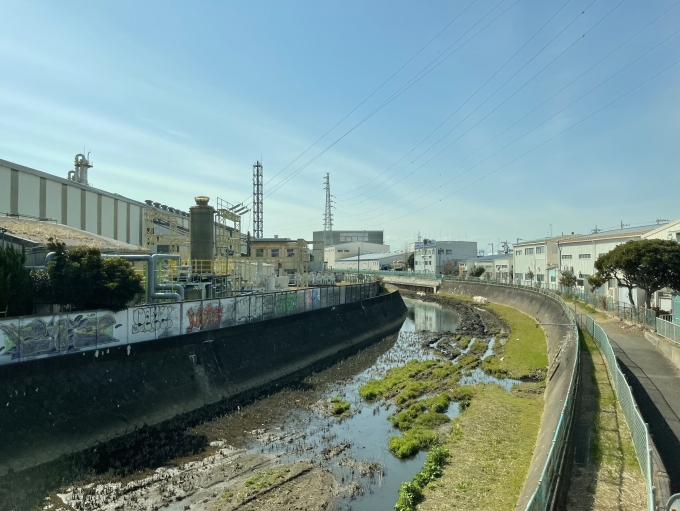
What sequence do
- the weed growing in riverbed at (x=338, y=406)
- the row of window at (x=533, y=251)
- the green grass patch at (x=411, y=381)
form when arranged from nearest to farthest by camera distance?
the weed growing in riverbed at (x=338, y=406) → the green grass patch at (x=411, y=381) → the row of window at (x=533, y=251)

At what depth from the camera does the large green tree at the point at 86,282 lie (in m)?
20.5

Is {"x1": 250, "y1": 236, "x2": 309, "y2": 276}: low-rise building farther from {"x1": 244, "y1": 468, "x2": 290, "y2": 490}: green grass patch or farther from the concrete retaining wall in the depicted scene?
{"x1": 244, "y1": 468, "x2": 290, "y2": 490}: green grass patch

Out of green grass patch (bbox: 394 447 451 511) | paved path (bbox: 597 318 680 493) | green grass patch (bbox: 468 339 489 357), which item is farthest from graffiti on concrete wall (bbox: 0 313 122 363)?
green grass patch (bbox: 468 339 489 357)

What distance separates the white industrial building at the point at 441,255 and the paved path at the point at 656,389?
85687 mm

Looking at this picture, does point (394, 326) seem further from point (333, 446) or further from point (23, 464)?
point (23, 464)

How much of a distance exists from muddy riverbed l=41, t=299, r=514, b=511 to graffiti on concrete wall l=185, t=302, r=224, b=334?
5040mm

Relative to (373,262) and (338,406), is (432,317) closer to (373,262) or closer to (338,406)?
(338,406)

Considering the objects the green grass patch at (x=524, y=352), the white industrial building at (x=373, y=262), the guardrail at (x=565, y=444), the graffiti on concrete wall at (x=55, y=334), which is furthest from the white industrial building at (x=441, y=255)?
the graffiti on concrete wall at (x=55, y=334)

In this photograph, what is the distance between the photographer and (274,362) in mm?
29594

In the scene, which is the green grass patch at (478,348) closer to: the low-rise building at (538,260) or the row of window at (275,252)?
the low-rise building at (538,260)

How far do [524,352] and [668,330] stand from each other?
8.97 metres

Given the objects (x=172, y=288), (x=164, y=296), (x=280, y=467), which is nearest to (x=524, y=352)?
(x=280, y=467)

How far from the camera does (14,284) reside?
769 inches

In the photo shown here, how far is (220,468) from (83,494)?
3.95m
